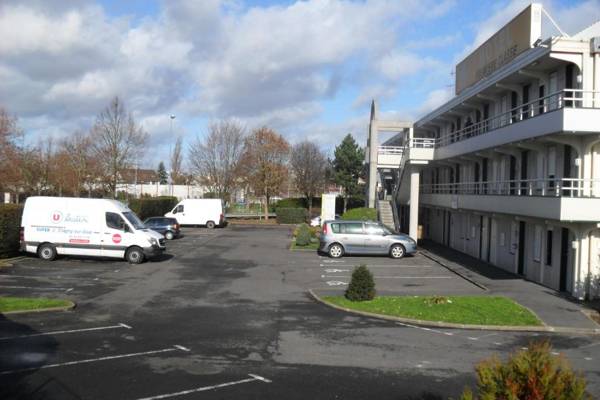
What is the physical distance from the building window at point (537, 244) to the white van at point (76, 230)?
15379 millimetres

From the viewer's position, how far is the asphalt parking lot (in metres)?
9.02

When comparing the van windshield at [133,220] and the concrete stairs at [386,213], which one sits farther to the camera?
the concrete stairs at [386,213]

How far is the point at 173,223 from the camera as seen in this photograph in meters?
36.9

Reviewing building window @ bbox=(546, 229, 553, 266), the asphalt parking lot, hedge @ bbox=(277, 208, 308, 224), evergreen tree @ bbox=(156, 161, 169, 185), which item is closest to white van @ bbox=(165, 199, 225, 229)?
hedge @ bbox=(277, 208, 308, 224)

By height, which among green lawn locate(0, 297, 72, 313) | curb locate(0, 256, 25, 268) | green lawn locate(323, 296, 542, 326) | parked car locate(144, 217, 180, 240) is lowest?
green lawn locate(323, 296, 542, 326)

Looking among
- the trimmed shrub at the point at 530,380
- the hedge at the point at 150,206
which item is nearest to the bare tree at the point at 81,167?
the hedge at the point at 150,206

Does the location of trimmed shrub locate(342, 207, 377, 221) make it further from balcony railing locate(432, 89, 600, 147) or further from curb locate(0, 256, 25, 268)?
curb locate(0, 256, 25, 268)

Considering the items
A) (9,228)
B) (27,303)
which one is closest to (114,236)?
(9,228)

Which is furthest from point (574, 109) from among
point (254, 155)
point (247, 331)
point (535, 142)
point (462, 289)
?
point (254, 155)

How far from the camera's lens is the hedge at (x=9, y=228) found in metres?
23.8

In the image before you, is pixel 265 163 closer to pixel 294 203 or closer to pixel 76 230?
pixel 294 203

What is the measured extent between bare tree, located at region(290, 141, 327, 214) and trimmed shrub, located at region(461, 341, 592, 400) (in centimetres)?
6414

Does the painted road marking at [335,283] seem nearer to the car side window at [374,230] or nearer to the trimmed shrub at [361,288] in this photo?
the trimmed shrub at [361,288]

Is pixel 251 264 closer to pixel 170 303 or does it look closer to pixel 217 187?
pixel 170 303
